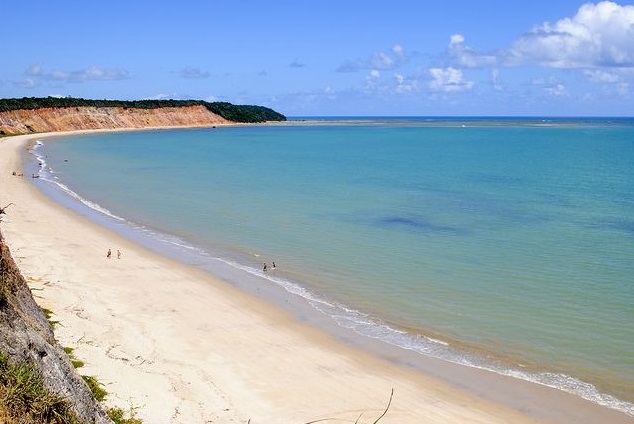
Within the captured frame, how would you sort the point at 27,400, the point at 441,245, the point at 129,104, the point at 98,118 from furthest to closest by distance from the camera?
the point at 129,104 → the point at 98,118 → the point at 441,245 → the point at 27,400

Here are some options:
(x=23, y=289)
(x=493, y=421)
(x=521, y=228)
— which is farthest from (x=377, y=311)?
(x=521, y=228)

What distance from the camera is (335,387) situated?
500 inches

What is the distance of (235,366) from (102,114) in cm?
13080

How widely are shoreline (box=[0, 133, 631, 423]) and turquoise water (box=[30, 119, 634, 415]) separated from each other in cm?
134

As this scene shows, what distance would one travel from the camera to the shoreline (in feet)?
38.1

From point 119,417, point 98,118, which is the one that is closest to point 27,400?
point 119,417

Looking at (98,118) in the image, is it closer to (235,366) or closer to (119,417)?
(235,366)

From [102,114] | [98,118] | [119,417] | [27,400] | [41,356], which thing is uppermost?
[102,114]

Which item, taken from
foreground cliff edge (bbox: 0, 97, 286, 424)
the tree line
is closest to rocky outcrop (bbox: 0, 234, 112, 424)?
foreground cliff edge (bbox: 0, 97, 286, 424)

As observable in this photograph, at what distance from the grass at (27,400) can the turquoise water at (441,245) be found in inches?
399

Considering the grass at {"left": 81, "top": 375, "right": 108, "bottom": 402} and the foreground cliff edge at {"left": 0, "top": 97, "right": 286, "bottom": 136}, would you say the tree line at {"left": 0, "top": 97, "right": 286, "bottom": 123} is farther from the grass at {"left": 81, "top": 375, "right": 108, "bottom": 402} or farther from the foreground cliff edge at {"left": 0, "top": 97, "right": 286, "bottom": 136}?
the grass at {"left": 81, "top": 375, "right": 108, "bottom": 402}

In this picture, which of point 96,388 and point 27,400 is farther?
point 96,388

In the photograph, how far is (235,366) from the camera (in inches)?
532

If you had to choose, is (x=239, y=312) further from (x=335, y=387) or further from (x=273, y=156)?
(x=273, y=156)
